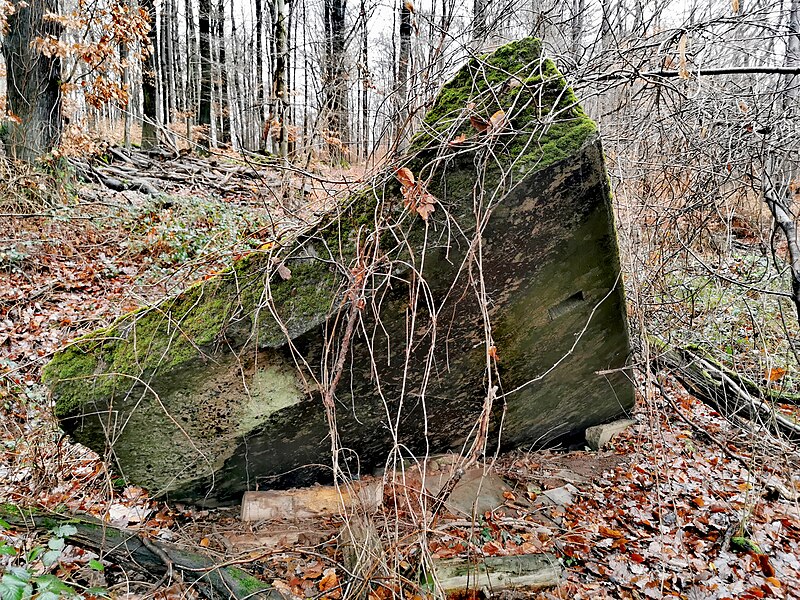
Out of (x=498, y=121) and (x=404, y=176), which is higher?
(x=498, y=121)

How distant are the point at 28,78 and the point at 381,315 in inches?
269

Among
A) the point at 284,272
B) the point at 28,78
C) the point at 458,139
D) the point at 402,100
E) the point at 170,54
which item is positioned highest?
the point at 170,54

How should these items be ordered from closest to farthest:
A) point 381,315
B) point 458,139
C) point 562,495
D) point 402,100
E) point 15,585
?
point 15,585 < point 458,139 < point 381,315 < point 402,100 < point 562,495

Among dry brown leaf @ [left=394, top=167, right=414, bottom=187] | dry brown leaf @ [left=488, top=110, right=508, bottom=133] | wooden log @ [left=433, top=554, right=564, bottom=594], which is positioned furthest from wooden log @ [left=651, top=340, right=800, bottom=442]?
dry brown leaf @ [left=394, top=167, right=414, bottom=187]

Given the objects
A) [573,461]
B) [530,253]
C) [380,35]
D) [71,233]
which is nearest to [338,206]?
[530,253]

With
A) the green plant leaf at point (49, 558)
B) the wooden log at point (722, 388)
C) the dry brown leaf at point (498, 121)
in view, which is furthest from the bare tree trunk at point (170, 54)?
the green plant leaf at point (49, 558)

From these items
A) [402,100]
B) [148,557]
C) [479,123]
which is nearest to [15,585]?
[148,557]

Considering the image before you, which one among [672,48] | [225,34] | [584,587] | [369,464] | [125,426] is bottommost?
[584,587]

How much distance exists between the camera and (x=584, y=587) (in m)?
2.47

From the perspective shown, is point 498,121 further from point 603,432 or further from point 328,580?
point 603,432

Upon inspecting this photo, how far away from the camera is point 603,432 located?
3.76 meters

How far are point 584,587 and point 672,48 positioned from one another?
9.26 ft

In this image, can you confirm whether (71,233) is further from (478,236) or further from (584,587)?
(584,587)

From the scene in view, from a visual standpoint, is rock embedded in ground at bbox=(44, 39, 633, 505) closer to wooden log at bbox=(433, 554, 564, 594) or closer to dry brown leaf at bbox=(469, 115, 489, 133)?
dry brown leaf at bbox=(469, 115, 489, 133)
